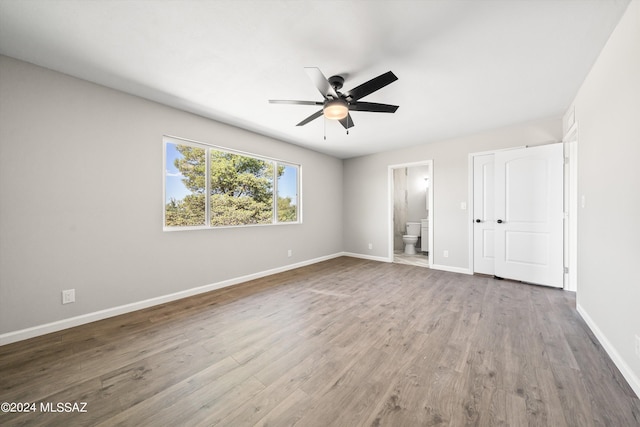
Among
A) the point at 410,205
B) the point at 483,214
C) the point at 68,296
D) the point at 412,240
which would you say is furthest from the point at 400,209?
the point at 68,296

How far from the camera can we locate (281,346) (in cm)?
200

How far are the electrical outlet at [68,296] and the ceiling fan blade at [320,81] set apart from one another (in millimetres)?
3035

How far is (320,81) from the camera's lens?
202 centimetres

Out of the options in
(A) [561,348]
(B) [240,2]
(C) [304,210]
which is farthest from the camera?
(C) [304,210]

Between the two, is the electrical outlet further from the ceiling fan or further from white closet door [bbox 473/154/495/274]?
white closet door [bbox 473/154/495/274]

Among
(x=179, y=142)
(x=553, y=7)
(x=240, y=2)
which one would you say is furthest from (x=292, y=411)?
(x=179, y=142)

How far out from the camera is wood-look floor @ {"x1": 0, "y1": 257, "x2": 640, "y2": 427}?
4.33 feet

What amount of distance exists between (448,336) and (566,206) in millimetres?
2829

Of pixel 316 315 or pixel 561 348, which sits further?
pixel 316 315

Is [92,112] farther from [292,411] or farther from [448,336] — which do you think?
[448,336]

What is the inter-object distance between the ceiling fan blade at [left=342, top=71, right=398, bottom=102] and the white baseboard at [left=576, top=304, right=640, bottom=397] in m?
2.50

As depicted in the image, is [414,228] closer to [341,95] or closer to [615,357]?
[615,357]

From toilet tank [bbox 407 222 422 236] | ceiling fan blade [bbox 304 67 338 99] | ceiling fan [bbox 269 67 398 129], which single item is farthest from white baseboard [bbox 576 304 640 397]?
toilet tank [bbox 407 222 422 236]

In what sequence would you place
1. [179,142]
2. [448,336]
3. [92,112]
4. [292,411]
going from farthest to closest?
[179,142] → [92,112] → [448,336] → [292,411]
